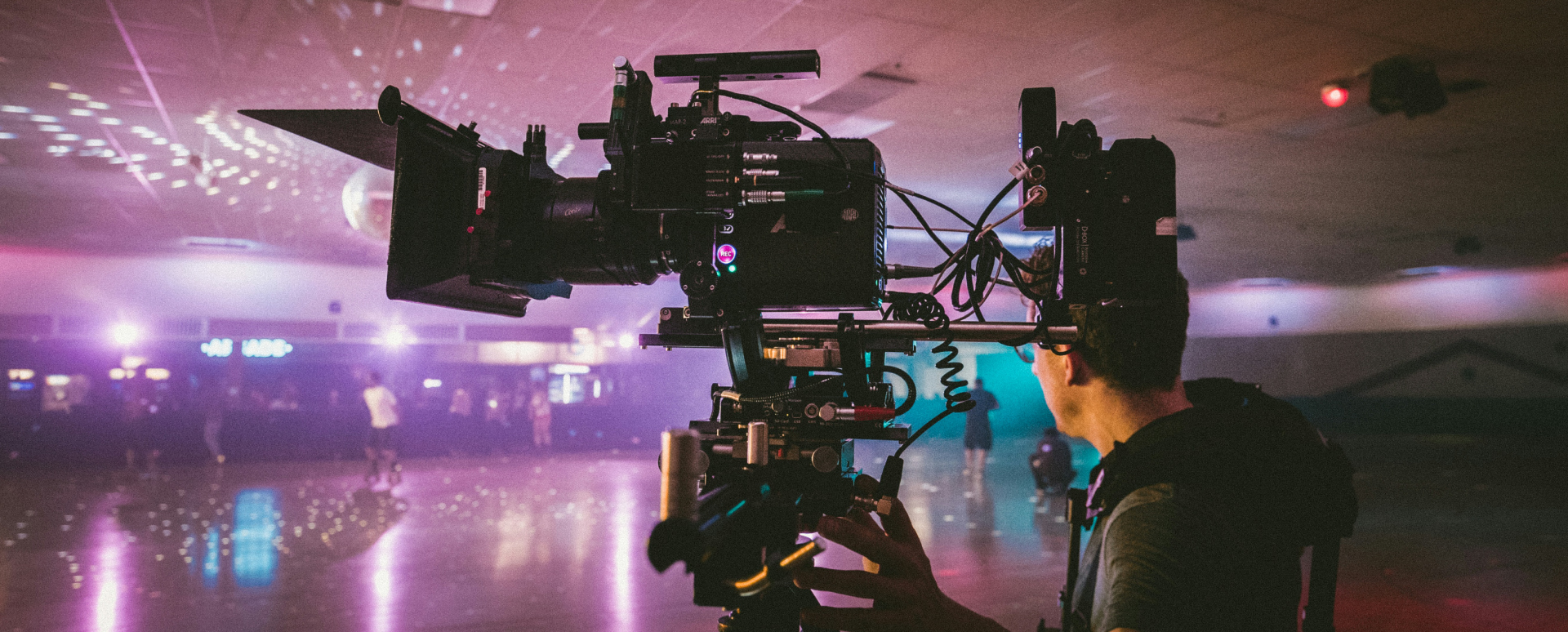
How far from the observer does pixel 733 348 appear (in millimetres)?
1155

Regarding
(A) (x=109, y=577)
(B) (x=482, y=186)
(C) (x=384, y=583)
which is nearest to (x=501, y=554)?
(C) (x=384, y=583)

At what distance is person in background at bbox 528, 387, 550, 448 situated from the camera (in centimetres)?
1170

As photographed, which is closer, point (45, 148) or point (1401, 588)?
point (1401, 588)

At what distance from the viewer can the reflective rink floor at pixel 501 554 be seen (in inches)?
144

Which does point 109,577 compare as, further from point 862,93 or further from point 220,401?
point 220,401

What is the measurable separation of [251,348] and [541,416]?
4.09 metres

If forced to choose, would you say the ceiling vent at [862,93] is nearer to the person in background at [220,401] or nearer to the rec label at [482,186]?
the rec label at [482,186]

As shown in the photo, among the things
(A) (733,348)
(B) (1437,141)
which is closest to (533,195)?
(A) (733,348)

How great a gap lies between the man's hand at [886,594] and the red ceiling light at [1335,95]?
4529 millimetres

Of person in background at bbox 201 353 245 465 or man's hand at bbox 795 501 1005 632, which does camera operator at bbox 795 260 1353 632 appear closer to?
man's hand at bbox 795 501 1005 632

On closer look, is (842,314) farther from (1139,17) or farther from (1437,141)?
(1437,141)

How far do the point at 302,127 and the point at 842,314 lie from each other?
3.21 feet

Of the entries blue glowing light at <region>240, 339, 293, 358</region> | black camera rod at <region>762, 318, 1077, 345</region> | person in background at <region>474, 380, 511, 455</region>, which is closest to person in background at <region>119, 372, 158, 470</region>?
blue glowing light at <region>240, 339, 293, 358</region>

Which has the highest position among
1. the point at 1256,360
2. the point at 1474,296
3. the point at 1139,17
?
the point at 1139,17
